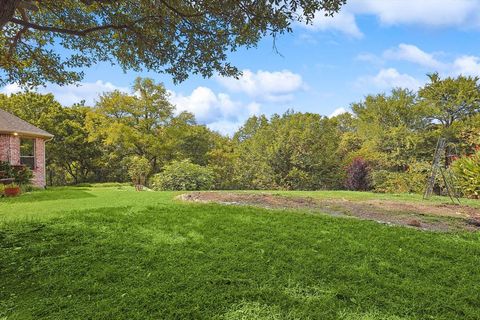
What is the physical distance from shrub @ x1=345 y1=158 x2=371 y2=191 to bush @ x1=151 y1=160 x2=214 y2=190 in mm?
7852

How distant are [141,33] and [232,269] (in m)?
3.92

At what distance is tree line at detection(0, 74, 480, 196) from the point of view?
1659 cm

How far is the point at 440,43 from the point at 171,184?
10.2 meters

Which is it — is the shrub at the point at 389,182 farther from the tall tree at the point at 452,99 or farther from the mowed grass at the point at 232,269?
the mowed grass at the point at 232,269

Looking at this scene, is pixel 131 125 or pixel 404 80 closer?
pixel 404 80

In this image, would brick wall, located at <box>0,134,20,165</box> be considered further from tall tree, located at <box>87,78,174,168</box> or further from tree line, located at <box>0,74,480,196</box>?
tall tree, located at <box>87,78,174,168</box>

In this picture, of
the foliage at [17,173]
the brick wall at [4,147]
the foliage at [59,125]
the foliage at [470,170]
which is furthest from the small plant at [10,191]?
the foliage at [470,170]

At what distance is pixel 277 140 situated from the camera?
1686cm

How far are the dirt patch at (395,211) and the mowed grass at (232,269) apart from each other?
2.26 feet

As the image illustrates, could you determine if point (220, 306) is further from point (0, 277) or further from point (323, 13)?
point (323, 13)

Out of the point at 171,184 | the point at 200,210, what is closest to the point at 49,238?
the point at 200,210

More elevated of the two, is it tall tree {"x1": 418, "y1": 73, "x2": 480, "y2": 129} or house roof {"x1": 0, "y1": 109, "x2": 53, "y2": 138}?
tall tree {"x1": 418, "y1": 73, "x2": 480, "y2": 129}

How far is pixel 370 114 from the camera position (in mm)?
19953

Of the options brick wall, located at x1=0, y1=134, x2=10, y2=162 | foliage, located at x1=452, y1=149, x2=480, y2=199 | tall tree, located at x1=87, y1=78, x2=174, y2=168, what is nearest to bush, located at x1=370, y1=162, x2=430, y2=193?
foliage, located at x1=452, y1=149, x2=480, y2=199
